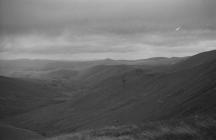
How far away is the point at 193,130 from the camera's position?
18.0 metres

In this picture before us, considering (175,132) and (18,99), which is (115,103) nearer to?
(175,132)

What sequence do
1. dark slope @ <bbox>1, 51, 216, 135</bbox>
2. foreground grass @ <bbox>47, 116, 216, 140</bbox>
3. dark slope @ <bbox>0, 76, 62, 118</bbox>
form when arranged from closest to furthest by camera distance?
foreground grass @ <bbox>47, 116, 216, 140</bbox> → dark slope @ <bbox>1, 51, 216, 135</bbox> → dark slope @ <bbox>0, 76, 62, 118</bbox>

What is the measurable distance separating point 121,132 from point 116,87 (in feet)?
388

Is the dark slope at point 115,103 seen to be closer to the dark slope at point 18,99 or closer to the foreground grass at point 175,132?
the dark slope at point 18,99

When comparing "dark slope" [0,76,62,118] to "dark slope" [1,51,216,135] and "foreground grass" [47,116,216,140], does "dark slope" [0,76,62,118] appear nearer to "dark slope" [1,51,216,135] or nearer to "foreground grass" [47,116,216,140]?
"dark slope" [1,51,216,135]

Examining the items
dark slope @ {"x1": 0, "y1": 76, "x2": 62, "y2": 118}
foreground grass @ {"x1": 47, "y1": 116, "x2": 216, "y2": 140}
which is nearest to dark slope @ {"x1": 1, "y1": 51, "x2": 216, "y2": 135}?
dark slope @ {"x1": 0, "y1": 76, "x2": 62, "y2": 118}

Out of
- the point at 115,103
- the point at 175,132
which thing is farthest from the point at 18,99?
the point at 175,132

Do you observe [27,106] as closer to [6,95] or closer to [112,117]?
[6,95]

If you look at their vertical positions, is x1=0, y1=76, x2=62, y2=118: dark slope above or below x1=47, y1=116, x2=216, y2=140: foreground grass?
below

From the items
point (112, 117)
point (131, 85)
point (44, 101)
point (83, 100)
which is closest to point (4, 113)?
point (44, 101)

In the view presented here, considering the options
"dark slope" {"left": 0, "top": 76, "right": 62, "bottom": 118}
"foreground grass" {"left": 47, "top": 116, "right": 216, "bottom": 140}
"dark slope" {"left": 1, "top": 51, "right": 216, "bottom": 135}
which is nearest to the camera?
"foreground grass" {"left": 47, "top": 116, "right": 216, "bottom": 140}

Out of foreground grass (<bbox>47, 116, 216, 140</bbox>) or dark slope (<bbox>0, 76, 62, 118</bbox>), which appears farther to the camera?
dark slope (<bbox>0, 76, 62, 118</bbox>)

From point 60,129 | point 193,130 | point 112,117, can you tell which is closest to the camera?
point 193,130

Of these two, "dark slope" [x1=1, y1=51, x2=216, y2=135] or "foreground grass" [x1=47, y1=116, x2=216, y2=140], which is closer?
"foreground grass" [x1=47, y1=116, x2=216, y2=140]
